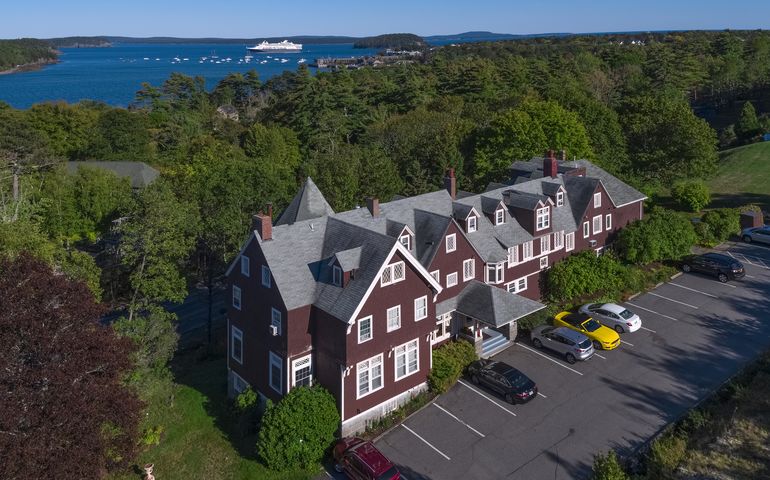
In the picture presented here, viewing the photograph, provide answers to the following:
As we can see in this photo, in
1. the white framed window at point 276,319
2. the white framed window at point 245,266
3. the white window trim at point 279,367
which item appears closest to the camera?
the white framed window at point 276,319

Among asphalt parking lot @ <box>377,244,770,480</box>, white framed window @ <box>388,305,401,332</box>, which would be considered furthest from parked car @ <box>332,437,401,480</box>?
white framed window @ <box>388,305,401,332</box>

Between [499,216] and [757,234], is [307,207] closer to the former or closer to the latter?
[499,216]

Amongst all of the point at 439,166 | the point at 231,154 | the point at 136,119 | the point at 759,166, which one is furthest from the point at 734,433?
the point at 136,119

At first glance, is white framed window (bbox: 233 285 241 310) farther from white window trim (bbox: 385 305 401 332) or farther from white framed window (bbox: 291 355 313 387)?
white window trim (bbox: 385 305 401 332)

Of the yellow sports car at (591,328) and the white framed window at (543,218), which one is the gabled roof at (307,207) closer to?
the white framed window at (543,218)

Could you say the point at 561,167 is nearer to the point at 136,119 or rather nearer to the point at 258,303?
the point at 258,303

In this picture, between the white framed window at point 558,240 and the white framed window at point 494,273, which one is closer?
Answer: the white framed window at point 494,273

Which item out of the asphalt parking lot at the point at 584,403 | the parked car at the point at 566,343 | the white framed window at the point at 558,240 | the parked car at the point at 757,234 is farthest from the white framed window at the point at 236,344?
the parked car at the point at 757,234
